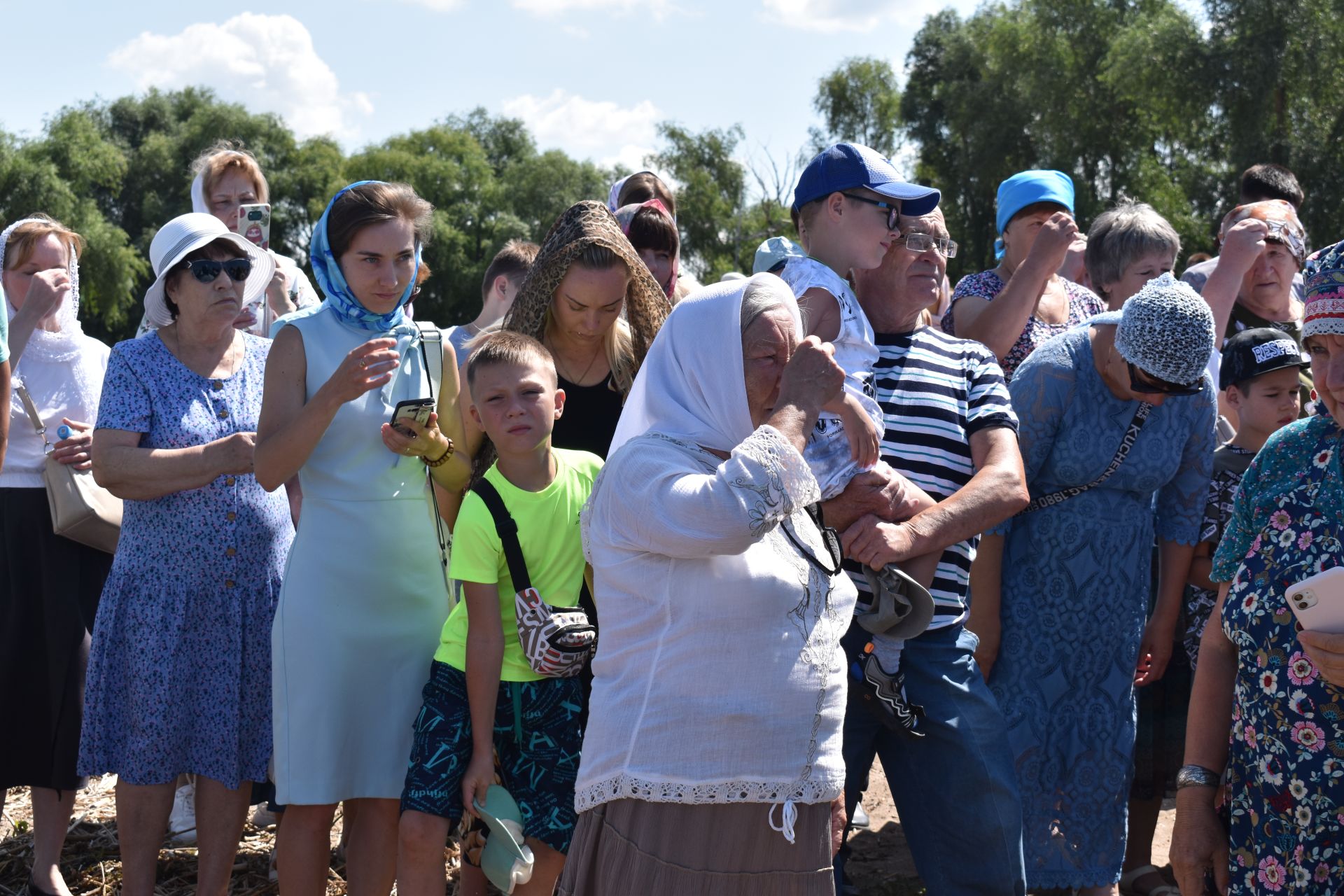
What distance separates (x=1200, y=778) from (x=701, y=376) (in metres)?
1.44

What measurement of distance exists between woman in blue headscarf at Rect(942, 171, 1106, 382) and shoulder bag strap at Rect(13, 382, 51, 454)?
3471 mm

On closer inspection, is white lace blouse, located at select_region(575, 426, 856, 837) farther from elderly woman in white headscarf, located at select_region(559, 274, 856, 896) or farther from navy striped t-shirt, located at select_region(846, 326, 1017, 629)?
navy striped t-shirt, located at select_region(846, 326, 1017, 629)

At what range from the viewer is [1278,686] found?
7.83 ft

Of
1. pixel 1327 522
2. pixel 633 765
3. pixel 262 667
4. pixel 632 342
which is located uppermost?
pixel 632 342

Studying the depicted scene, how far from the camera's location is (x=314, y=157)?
182 feet

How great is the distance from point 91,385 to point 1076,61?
116ft

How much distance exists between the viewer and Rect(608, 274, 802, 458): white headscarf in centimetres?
226

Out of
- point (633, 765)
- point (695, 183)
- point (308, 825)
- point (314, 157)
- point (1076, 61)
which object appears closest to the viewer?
point (633, 765)

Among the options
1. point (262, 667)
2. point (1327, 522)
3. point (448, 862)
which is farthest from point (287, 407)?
point (1327, 522)

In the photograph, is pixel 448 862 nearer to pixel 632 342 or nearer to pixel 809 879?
pixel 632 342

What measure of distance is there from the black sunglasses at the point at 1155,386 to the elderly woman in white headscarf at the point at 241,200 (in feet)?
11.0

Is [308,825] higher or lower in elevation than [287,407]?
lower

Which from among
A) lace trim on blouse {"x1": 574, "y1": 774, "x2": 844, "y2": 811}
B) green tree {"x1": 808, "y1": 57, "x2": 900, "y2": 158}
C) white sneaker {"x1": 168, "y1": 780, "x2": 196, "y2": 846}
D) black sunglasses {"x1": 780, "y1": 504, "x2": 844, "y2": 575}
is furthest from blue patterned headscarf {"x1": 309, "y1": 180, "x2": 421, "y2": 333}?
green tree {"x1": 808, "y1": 57, "x2": 900, "y2": 158}

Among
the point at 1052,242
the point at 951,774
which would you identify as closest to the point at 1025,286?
the point at 1052,242
